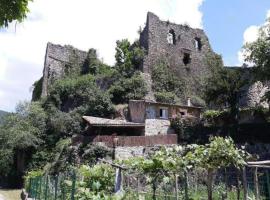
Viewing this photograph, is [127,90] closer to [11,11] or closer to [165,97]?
[165,97]

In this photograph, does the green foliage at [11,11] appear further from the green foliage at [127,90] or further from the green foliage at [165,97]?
the green foliage at [165,97]

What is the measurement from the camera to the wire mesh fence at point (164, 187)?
23.5 ft

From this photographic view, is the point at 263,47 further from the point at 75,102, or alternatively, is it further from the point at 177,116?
the point at 75,102

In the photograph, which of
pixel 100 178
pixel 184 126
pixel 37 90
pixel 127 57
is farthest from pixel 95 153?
pixel 100 178

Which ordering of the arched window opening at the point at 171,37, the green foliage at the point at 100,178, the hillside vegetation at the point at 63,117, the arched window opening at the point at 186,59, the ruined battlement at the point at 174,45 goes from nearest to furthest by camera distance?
the green foliage at the point at 100,178
the hillside vegetation at the point at 63,117
the ruined battlement at the point at 174,45
the arched window opening at the point at 171,37
the arched window opening at the point at 186,59

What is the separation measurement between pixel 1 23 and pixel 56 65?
38.4 meters

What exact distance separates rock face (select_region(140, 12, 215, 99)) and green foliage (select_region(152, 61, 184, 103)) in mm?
586

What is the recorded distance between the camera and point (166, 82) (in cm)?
4038

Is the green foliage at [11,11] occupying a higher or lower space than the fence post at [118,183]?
higher

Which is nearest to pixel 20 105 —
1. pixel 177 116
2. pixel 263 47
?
pixel 177 116

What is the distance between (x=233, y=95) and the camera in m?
33.2

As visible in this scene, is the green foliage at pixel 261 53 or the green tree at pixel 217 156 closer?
the green tree at pixel 217 156

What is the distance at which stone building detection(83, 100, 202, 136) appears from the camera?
32.1m

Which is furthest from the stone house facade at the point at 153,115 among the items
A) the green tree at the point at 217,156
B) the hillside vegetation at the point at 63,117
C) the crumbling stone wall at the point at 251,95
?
the green tree at the point at 217,156
